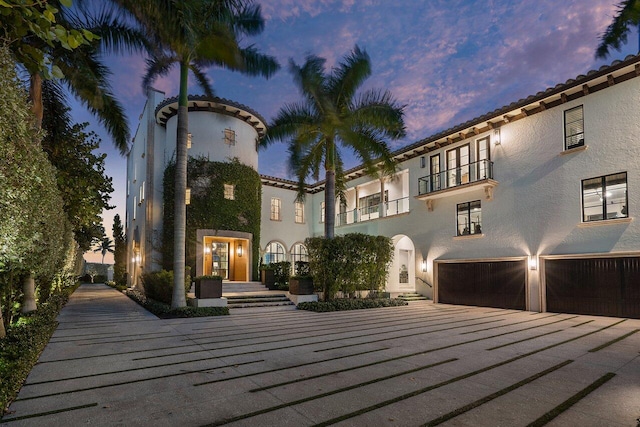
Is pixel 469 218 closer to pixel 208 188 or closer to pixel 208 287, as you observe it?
pixel 208 287

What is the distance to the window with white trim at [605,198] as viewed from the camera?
37.8 ft

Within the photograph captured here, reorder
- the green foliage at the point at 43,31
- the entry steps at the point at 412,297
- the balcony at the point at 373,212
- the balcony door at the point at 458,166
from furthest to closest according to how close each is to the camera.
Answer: the balcony at the point at 373,212
the entry steps at the point at 412,297
the balcony door at the point at 458,166
the green foliage at the point at 43,31

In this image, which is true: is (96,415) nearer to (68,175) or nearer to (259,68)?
(68,175)

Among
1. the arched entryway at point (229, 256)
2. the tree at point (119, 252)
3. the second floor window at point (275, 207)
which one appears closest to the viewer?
the arched entryway at point (229, 256)

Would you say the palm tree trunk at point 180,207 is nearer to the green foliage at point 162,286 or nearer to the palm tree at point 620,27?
the green foliage at point 162,286

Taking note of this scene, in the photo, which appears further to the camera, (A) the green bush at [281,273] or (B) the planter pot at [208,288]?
(A) the green bush at [281,273]

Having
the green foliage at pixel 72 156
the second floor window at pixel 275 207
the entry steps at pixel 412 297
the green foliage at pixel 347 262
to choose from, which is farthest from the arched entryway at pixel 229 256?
the entry steps at pixel 412 297

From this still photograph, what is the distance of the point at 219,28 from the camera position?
11.1 meters

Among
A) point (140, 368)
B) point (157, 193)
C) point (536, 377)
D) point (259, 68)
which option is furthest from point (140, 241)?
point (536, 377)

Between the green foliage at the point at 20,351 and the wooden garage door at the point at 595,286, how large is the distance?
14859mm

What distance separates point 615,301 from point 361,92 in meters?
11.4

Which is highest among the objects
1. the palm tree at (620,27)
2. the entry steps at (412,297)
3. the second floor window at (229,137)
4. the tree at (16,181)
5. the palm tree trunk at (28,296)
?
the second floor window at (229,137)

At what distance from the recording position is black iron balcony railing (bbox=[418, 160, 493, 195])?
49.8 feet

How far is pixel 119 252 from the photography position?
28.9 m
